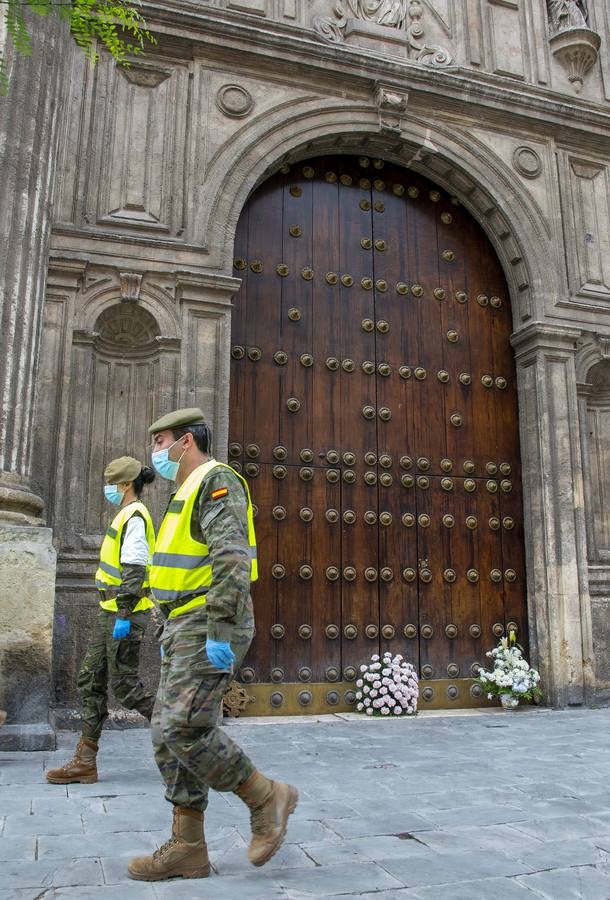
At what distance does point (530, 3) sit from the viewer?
352 inches

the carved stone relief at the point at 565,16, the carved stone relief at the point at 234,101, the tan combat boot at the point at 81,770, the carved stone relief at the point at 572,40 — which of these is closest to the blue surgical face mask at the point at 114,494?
Answer: the tan combat boot at the point at 81,770

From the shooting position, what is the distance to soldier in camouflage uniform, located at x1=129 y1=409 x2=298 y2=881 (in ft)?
8.89

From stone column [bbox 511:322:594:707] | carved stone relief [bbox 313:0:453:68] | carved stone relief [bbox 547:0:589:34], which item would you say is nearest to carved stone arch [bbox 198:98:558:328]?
stone column [bbox 511:322:594:707]

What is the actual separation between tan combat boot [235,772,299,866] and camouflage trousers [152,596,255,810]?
6 cm

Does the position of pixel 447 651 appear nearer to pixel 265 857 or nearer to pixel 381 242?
pixel 381 242

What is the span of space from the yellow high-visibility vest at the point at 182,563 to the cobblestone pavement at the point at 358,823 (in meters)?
0.95

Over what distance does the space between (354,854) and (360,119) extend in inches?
268

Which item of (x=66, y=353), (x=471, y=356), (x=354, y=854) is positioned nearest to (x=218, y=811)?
(x=354, y=854)

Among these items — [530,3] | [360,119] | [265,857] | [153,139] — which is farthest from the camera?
[530,3]

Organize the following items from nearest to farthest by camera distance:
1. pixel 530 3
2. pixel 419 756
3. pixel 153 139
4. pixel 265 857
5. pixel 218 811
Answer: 1. pixel 265 857
2. pixel 218 811
3. pixel 419 756
4. pixel 153 139
5. pixel 530 3

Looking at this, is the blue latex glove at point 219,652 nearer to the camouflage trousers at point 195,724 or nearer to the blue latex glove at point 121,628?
the camouflage trousers at point 195,724

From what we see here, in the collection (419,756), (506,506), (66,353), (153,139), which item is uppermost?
(153,139)

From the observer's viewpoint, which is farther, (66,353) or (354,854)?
(66,353)

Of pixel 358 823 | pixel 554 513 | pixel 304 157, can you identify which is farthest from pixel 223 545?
pixel 304 157
